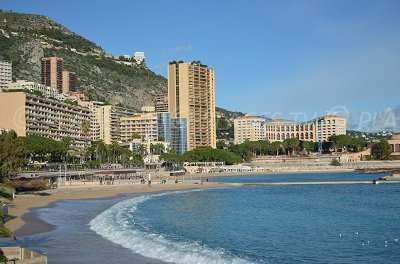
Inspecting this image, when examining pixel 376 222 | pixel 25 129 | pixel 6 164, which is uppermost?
pixel 25 129

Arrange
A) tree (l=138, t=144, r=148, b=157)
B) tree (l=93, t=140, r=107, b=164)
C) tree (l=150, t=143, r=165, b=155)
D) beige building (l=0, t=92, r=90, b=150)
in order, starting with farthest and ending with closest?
tree (l=150, t=143, r=165, b=155), tree (l=138, t=144, r=148, b=157), tree (l=93, t=140, r=107, b=164), beige building (l=0, t=92, r=90, b=150)

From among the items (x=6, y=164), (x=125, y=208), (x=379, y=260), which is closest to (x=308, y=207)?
(x=125, y=208)

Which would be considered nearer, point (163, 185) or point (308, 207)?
point (308, 207)

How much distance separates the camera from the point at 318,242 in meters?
29.9

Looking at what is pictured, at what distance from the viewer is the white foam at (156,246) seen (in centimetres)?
2428

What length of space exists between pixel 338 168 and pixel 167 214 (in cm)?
14080

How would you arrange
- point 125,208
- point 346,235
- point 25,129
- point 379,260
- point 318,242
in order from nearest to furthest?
point 379,260 < point 318,242 < point 346,235 < point 125,208 < point 25,129

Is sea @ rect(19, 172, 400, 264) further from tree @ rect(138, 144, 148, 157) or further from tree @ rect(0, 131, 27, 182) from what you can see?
tree @ rect(138, 144, 148, 157)

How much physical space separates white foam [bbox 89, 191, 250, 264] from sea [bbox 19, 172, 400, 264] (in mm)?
47

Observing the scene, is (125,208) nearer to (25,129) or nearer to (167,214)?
(167,214)

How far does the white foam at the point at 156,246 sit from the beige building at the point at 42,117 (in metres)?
92.0

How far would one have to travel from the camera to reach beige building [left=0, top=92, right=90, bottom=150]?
408ft

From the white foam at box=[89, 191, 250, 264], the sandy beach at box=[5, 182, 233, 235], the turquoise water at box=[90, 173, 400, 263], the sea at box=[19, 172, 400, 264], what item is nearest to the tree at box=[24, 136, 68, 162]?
the sandy beach at box=[5, 182, 233, 235]

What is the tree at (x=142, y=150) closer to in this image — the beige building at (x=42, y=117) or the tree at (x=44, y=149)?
the beige building at (x=42, y=117)
